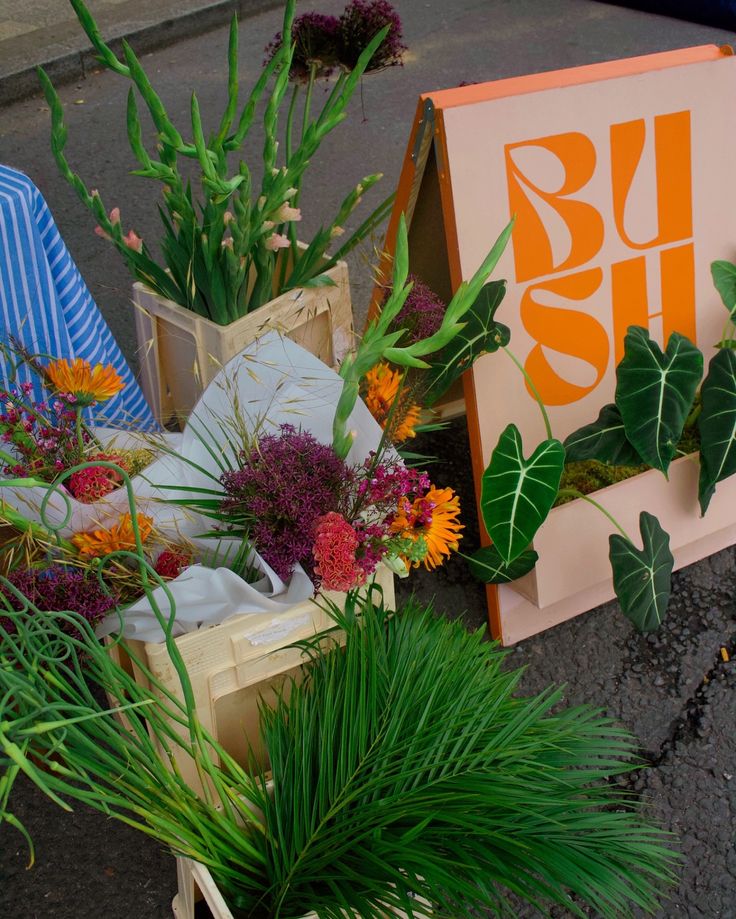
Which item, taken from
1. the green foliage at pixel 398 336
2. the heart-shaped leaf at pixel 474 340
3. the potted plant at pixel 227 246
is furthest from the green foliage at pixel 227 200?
the green foliage at pixel 398 336

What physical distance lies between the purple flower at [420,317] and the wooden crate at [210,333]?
36 centimetres

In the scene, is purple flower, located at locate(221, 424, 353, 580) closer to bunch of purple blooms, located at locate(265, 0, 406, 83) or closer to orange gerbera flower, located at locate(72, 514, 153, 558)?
orange gerbera flower, located at locate(72, 514, 153, 558)

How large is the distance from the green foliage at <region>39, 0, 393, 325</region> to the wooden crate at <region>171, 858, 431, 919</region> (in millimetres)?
1056

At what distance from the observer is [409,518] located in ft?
4.67

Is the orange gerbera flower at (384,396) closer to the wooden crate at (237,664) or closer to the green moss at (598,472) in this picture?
the wooden crate at (237,664)

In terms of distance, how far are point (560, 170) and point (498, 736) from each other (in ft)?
4.04

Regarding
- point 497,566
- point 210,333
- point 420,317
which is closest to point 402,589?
point 497,566

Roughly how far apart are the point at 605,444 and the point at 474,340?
1.17ft

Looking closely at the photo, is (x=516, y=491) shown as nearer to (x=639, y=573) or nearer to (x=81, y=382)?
(x=639, y=573)

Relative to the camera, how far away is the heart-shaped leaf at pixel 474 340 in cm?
194

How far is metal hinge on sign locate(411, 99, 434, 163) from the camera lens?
6.28 feet

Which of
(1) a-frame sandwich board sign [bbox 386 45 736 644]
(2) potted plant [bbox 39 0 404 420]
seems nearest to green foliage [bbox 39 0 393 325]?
(2) potted plant [bbox 39 0 404 420]

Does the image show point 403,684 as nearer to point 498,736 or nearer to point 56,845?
point 498,736

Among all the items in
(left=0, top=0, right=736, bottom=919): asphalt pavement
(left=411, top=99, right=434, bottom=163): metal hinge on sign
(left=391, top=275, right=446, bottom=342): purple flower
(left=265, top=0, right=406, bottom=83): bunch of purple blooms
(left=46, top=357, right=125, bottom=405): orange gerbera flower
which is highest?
(left=265, top=0, right=406, bottom=83): bunch of purple blooms
